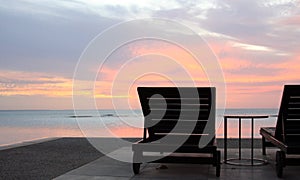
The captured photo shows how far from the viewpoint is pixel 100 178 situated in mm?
5148

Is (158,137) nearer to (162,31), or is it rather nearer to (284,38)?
(162,31)

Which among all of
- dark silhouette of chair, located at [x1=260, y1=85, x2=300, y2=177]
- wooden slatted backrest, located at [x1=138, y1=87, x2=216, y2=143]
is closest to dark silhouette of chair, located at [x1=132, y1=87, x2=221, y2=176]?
wooden slatted backrest, located at [x1=138, y1=87, x2=216, y2=143]

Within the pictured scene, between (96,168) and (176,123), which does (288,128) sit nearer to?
(176,123)

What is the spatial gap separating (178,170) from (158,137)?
0.52 m

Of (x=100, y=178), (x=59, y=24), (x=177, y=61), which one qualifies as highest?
(x=59, y=24)

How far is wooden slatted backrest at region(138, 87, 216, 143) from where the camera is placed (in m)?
5.62

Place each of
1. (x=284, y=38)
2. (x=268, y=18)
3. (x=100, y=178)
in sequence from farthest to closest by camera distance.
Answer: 1. (x=284, y=38)
2. (x=268, y=18)
3. (x=100, y=178)

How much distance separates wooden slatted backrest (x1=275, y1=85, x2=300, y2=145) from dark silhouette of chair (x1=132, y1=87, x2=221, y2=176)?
0.87 metres

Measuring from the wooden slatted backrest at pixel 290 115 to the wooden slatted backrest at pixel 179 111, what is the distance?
874 millimetres

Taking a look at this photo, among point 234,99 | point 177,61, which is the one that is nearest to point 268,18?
point 234,99

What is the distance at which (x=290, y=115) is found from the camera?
541 cm

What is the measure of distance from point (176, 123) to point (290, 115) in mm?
1472

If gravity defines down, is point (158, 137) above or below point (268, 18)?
below

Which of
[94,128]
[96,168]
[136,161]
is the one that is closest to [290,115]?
[136,161]
